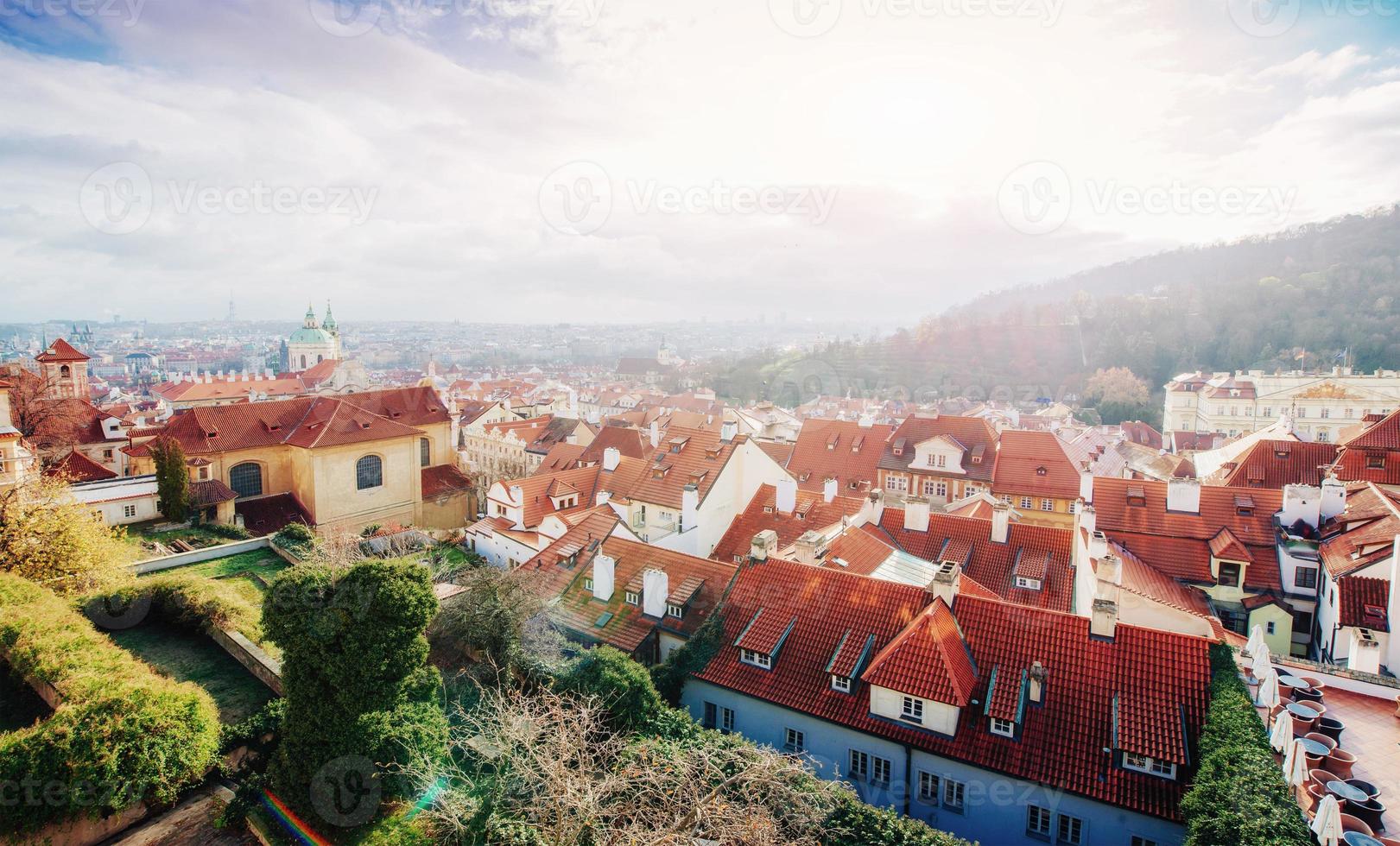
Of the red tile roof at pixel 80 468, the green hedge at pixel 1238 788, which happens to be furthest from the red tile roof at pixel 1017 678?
the red tile roof at pixel 80 468

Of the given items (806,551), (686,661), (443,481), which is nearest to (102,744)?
(686,661)

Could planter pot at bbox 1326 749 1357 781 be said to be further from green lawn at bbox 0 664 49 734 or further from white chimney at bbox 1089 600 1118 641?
green lawn at bbox 0 664 49 734

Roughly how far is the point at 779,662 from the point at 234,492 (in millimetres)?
33318

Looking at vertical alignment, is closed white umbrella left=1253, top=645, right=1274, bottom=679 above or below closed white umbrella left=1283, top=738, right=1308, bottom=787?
above

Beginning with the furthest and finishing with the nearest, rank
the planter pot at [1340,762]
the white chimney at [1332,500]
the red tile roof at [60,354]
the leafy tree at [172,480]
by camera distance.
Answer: the red tile roof at [60,354], the leafy tree at [172,480], the white chimney at [1332,500], the planter pot at [1340,762]

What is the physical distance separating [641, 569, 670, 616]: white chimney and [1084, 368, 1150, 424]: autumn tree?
7757cm

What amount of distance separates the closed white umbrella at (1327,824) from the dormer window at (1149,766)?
2054 millimetres

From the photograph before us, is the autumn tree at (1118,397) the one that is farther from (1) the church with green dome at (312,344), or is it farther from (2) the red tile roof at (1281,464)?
(1) the church with green dome at (312,344)

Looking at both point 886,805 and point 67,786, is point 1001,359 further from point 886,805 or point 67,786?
point 67,786

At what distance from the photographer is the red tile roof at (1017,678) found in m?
11.4

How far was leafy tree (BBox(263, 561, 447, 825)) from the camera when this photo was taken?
40.1ft

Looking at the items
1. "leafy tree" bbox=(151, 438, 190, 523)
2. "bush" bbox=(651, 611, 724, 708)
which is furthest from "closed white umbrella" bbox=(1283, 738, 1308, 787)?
"leafy tree" bbox=(151, 438, 190, 523)

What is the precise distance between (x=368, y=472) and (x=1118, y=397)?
7867 cm

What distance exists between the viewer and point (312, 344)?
13188 cm
